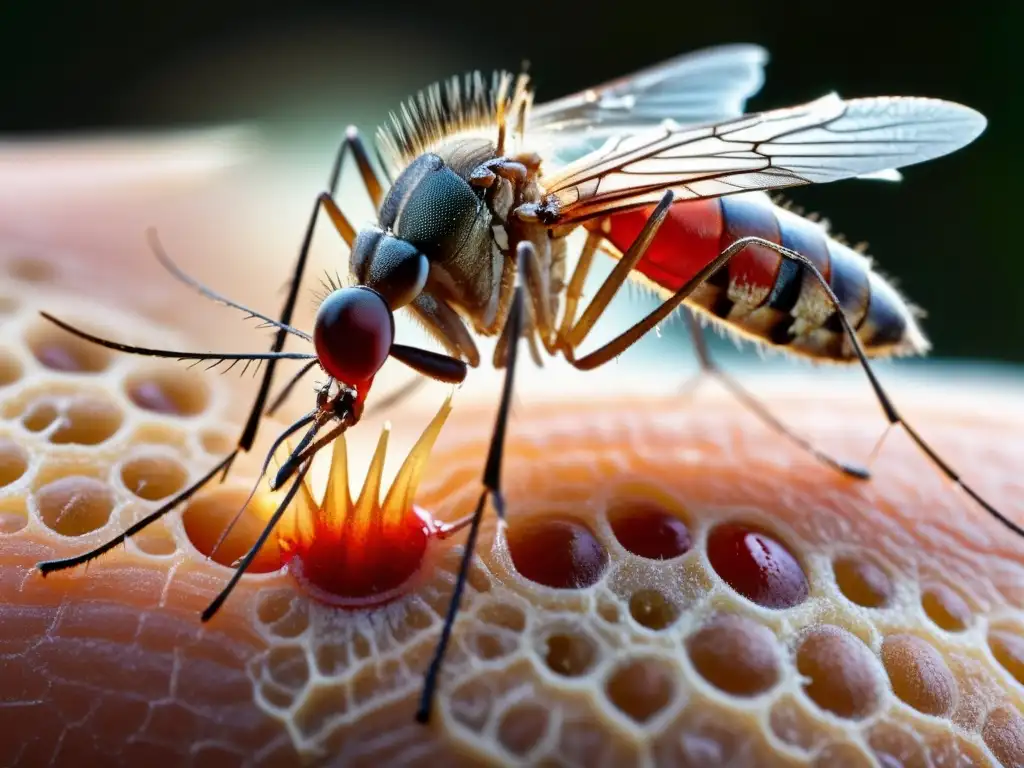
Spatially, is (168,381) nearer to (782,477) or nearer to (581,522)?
(581,522)

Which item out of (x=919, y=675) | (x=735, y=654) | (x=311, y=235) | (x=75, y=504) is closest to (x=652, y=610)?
(x=735, y=654)

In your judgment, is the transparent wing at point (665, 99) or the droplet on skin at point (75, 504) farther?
the transparent wing at point (665, 99)

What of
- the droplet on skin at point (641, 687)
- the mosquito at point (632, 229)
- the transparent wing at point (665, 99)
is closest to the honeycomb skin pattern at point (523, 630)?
the droplet on skin at point (641, 687)

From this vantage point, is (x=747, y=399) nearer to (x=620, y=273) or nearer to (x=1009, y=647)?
(x=620, y=273)

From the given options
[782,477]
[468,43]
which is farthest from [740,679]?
[468,43]

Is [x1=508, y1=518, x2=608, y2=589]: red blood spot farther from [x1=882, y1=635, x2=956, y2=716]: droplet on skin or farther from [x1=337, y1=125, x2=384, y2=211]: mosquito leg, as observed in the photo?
[x1=337, y1=125, x2=384, y2=211]: mosquito leg

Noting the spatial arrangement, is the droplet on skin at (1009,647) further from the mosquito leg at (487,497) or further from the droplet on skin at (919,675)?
the mosquito leg at (487,497)
